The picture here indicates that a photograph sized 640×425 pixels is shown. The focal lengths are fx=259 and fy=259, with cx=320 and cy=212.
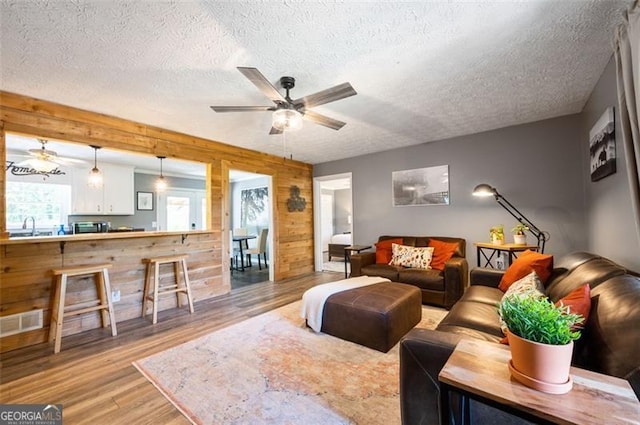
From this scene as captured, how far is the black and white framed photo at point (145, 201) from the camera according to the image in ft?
19.9

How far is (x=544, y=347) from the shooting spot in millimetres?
791

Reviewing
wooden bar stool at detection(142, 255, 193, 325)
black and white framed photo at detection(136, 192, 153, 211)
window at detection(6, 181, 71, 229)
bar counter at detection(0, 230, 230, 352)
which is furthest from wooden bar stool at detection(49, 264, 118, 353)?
black and white framed photo at detection(136, 192, 153, 211)

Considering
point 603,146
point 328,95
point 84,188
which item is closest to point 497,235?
point 603,146

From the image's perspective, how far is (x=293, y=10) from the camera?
4.99 feet

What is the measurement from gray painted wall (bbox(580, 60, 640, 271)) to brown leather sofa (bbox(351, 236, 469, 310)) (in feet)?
4.27

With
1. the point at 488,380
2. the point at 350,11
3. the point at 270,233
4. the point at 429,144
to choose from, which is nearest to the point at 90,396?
the point at 488,380

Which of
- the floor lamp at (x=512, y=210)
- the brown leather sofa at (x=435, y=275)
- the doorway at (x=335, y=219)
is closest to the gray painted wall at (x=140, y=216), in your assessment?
the doorway at (x=335, y=219)

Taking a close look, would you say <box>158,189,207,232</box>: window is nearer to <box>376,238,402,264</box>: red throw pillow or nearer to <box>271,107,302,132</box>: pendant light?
<box>376,238,402,264</box>: red throw pillow

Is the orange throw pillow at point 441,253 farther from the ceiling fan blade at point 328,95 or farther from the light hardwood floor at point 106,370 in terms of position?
the ceiling fan blade at point 328,95

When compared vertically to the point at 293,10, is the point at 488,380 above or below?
below

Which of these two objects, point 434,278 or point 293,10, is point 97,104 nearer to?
point 293,10

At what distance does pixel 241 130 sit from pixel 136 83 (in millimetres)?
1373

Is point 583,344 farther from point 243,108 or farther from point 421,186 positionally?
point 421,186

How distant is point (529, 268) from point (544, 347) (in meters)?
1.82
